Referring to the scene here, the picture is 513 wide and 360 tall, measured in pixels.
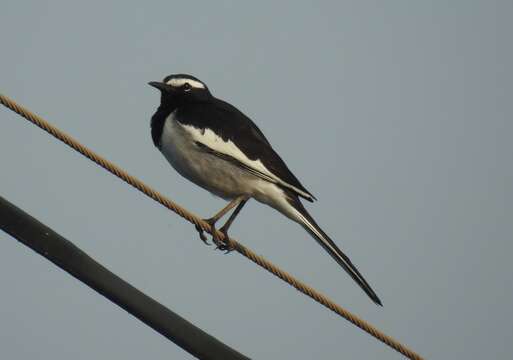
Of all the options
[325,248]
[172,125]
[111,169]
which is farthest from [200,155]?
[111,169]

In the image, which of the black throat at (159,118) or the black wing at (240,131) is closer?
the black wing at (240,131)

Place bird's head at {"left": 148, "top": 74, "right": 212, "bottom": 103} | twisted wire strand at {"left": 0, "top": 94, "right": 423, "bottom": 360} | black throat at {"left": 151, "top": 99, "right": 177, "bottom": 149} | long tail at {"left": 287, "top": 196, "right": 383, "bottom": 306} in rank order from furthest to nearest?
bird's head at {"left": 148, "top": 74, "right": 212, "bottom": 103} → black throat at {"left": 151, "top": 99, "right": 177, "bottom": 149} → long tail at {"left": 287, "top": 196, "right": 383, "bottom": 306} → twisted wire strand at {"left": 0, "top": 94, "right": 423, "bottom": 360}

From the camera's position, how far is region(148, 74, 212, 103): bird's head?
9.20 meters

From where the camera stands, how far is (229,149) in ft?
26.6

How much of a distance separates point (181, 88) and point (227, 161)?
1.64 meters

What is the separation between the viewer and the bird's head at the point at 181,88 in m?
9.20

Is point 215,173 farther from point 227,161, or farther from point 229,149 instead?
point 229,149

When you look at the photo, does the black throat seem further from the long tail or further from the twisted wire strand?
the twisted wire strand

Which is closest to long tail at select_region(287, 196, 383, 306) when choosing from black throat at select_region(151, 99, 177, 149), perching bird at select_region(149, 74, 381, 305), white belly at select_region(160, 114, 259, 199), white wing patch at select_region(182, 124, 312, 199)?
perching bird at select_region(149, 74, 381, 305)

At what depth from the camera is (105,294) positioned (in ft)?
14.1

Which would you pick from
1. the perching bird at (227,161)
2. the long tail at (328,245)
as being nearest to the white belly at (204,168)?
the perching bird at (227,161)

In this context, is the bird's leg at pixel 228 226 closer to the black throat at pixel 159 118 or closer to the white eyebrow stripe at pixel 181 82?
the black throat at pixel 159 118

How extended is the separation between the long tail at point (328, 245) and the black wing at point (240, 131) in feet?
0.69

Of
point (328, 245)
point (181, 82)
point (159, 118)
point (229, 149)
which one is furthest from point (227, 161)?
point (181, 82)
